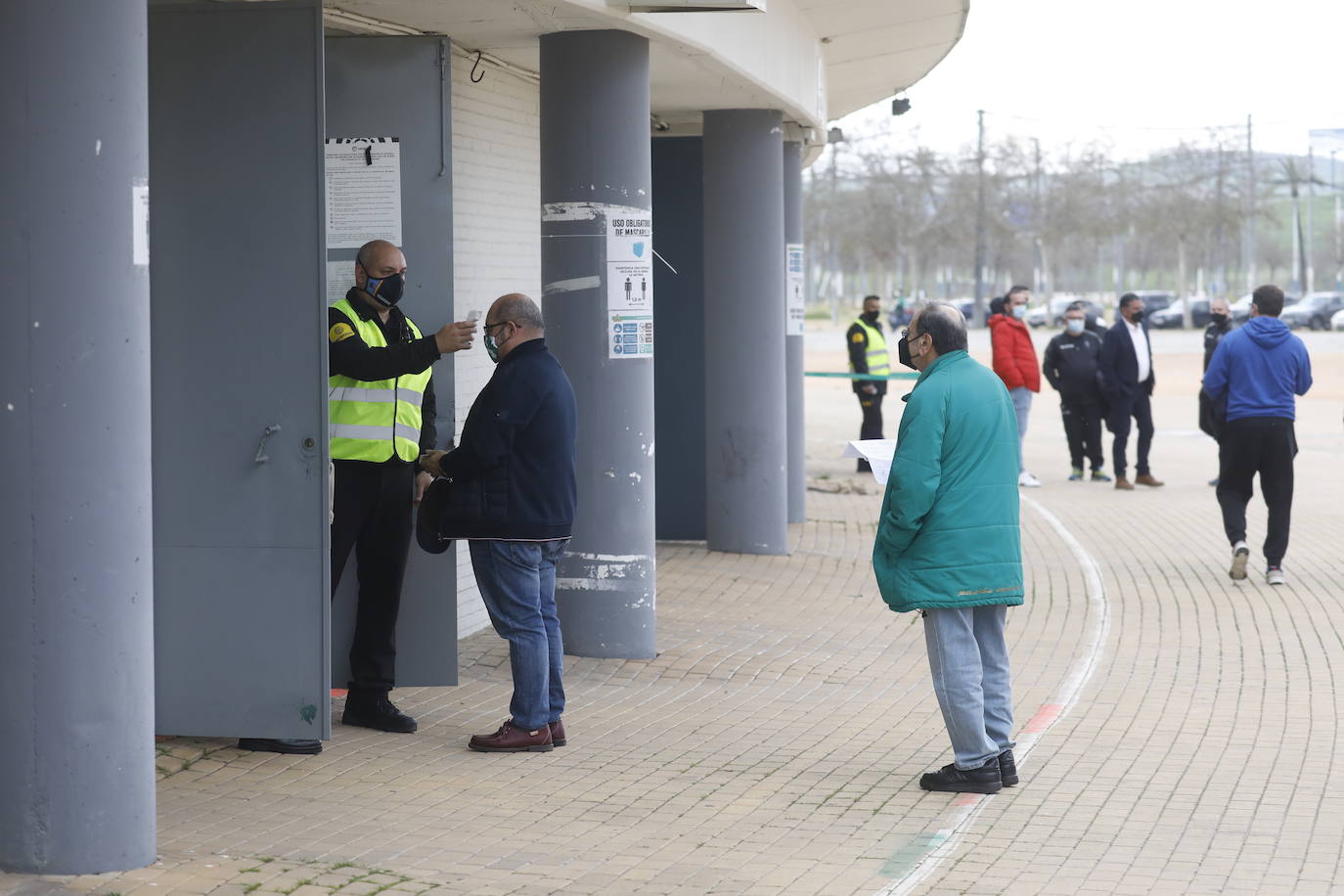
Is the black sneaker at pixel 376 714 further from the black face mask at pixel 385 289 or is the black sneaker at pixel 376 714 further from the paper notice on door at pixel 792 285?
the paper notice on door at pixel 792 285

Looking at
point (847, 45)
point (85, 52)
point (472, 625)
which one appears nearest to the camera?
point (85, 52)

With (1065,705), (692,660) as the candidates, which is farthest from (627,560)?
(1065,705)

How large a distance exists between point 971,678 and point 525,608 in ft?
5.54

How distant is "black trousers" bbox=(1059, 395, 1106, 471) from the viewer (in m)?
17.8

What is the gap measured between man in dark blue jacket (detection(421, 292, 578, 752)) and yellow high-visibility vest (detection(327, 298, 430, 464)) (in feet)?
0.84

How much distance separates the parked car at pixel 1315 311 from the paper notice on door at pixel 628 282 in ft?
185

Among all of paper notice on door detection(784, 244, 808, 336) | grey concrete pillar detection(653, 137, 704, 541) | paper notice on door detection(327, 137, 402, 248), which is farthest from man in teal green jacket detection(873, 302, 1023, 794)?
paper notice on door detection(784, 244, 808, 336)

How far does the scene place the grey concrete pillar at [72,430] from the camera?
4.89m

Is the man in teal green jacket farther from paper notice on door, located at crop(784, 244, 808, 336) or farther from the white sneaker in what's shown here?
paper notice on door, located at crop(784, 244, 808, 336)

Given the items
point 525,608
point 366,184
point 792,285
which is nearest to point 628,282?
point 366,184

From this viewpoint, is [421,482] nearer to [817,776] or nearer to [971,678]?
[817,776]

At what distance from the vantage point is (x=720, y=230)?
40.8 ft

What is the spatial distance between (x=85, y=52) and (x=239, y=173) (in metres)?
1.43

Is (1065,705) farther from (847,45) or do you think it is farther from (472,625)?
(847,45)
